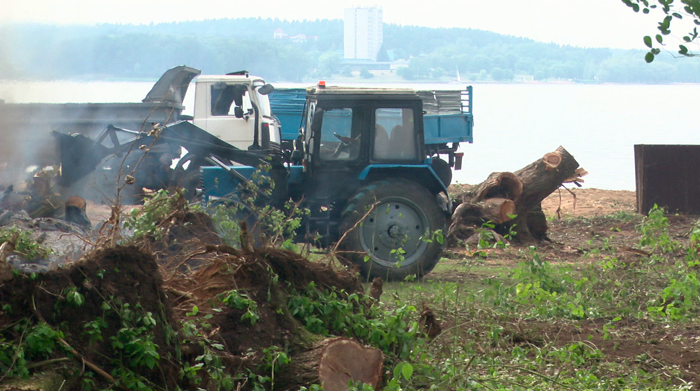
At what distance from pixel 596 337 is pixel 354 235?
3.29 meters

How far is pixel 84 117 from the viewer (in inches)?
547

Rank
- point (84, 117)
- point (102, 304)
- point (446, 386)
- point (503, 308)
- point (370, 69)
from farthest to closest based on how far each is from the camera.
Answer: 1. point (370, 69)
2. point (84, 117)
3. point (503, 308)
4. point (446, 386)
5. point (102, 304)

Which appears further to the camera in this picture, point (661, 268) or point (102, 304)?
point (661, 268)

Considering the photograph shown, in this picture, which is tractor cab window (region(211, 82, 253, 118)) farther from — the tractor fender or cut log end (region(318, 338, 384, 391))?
cut log end (region(318, 338, 384, 391))

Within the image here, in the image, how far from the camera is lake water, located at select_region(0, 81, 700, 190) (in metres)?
13.2

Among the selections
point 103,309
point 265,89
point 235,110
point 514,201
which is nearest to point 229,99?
point 235,110

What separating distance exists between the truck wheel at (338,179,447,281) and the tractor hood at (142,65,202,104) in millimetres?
8306

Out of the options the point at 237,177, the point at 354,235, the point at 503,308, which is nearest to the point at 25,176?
the point at 237,177

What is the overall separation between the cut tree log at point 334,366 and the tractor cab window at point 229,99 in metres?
10.5

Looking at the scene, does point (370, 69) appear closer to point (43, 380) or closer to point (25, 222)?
point (25, 222)

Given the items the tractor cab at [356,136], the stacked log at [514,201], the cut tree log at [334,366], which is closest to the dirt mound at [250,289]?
the cut tree log at [334,366]

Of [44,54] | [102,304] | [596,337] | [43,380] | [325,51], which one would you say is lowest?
[596,337]

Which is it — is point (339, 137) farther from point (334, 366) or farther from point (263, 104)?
point (263, 104)

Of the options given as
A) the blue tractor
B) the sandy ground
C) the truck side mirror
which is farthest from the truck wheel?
the sandy ground
